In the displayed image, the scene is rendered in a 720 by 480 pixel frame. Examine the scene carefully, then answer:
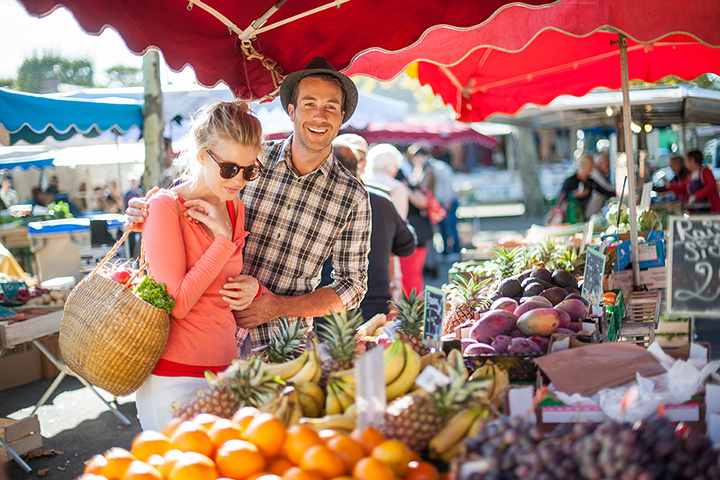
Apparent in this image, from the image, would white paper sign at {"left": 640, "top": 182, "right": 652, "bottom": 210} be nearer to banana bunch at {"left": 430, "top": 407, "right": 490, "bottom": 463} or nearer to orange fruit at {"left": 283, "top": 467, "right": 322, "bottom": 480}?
banana bunch at {"left": 430, "top": 407, "right": 490, "bottom": 463}

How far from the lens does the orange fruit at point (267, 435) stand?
156 centimetres

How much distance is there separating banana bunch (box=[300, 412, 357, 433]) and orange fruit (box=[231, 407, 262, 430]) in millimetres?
134

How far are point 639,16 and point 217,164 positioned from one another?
2560 mm

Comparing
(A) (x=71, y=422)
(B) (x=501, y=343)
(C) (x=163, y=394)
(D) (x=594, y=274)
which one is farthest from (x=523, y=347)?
(A) (x=71, y=422)

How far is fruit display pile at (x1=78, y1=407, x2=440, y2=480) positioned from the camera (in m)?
1.41

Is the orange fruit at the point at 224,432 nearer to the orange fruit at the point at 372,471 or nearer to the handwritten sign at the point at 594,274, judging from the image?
the orange fruit at the point at 372,471

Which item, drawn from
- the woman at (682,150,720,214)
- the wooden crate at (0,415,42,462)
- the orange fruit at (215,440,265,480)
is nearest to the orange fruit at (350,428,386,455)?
the orange fruit at (215,440,265,480)

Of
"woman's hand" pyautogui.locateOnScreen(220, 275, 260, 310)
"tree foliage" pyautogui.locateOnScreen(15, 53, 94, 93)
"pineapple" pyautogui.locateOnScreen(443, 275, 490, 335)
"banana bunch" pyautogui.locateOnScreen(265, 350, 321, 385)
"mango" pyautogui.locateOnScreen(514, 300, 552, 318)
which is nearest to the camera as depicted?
"banana bunch" pyautogui.locateOnScreen(265, 350, 321, 385)

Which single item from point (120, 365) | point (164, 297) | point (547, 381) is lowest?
point (547, 381)

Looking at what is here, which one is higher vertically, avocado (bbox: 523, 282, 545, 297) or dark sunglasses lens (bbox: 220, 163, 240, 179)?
dark sunglasses lens (bbox: 220, 163, 240, 179)

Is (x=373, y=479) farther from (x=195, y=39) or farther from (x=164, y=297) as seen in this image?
(x=195, y=39)

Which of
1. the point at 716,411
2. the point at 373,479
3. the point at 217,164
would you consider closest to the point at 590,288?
the point at 716,411

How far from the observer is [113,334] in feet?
6.97

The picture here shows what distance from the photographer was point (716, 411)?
1.77m
